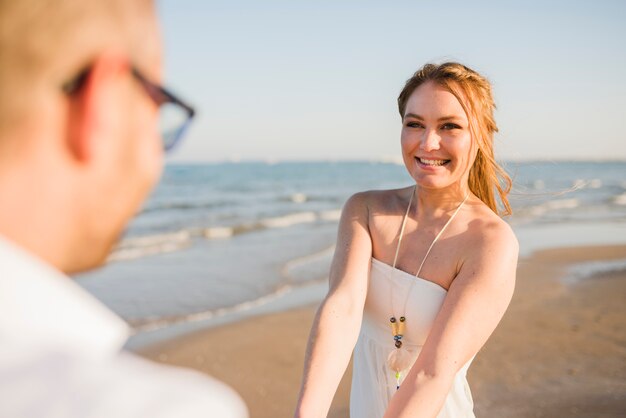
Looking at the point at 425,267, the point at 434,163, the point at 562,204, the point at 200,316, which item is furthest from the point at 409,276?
the point at 562,204

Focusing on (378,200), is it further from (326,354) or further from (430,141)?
(326,354)

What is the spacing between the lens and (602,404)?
516 centimetres

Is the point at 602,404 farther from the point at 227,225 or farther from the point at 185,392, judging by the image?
the point at 227,225

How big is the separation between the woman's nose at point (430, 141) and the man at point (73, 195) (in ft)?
6.51

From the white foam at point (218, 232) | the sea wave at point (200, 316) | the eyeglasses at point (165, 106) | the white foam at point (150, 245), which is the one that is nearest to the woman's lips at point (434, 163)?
the eyeglasses at point (165, 106)

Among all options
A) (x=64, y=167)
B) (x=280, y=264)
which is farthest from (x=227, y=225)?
(x=64, y=167)

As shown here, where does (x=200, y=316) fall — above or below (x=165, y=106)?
below

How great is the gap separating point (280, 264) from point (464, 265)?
30.9 feet

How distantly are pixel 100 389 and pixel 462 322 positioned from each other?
195 centimetres

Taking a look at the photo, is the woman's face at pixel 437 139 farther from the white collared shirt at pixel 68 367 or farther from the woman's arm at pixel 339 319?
the white collared shirt at pixel 68 367

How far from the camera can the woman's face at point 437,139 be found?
274 centimetres

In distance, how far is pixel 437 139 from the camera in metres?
2.77

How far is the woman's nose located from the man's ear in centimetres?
210

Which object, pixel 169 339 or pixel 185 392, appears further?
pixel 169 339
